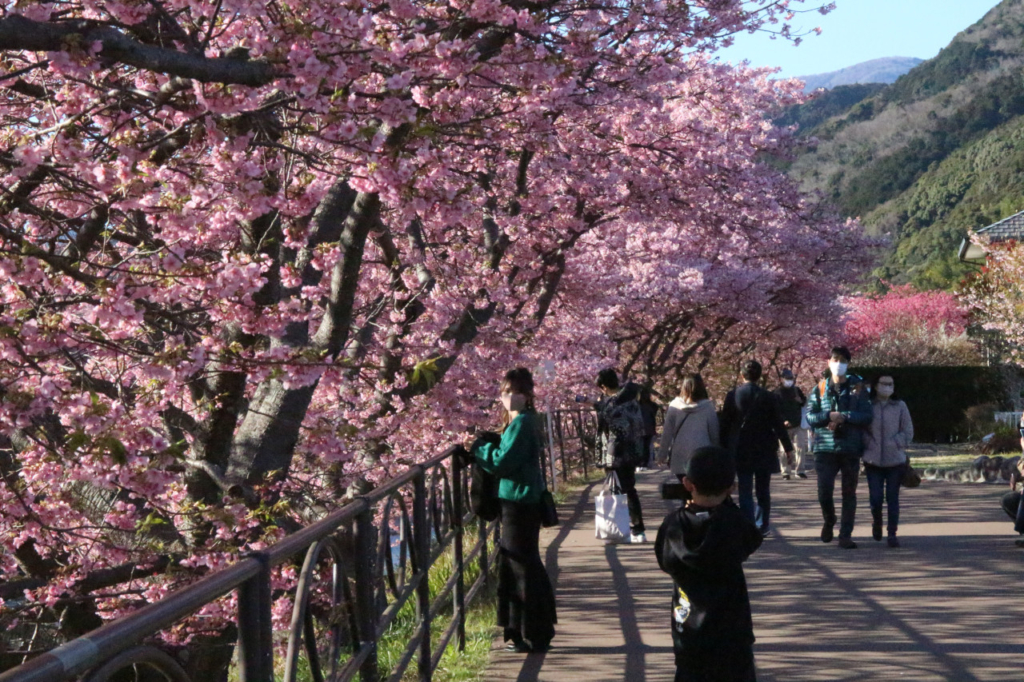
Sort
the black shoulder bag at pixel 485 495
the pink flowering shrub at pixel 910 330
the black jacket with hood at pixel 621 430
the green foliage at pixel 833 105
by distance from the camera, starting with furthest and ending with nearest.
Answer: the green foliage at pixel 833 105
the pink flowering shrub at pixel 910 330
the black jacket with hood at pixel 621 430
the black shoulder bag at pixel 485 495

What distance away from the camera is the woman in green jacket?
22.9 feet

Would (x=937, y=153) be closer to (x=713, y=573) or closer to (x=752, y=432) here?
(x=752, y=432)

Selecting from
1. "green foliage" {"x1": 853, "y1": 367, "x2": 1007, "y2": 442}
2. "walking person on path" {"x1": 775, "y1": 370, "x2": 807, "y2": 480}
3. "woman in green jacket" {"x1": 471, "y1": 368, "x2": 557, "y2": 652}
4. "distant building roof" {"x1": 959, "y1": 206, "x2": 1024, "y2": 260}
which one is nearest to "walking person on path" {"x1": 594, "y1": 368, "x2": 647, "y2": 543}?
"woman in green jacket" {"x1": 471, "y1": 368, "x2": 557, "y2": 652}

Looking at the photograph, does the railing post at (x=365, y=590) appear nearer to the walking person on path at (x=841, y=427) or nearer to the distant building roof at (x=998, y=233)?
the walking person on path at (x=841, y=427)

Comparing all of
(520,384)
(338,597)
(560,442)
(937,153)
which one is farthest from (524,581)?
(937,153)

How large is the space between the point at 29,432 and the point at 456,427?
7293mm

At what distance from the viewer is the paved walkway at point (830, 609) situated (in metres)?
6.52

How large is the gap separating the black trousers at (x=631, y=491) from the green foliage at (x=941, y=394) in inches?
933

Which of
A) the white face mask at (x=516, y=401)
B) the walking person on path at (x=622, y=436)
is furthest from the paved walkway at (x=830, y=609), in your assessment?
the white face mask at (x=516, y=401)

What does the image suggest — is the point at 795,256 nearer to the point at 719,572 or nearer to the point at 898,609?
the point at 898,609

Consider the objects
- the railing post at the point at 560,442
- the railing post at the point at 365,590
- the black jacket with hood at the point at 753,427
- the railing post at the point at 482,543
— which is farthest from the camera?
the railing post at the point at 560,442

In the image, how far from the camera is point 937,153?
89.0 metres

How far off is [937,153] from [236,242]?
292ft

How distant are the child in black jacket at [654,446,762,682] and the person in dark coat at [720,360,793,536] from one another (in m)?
6.80
